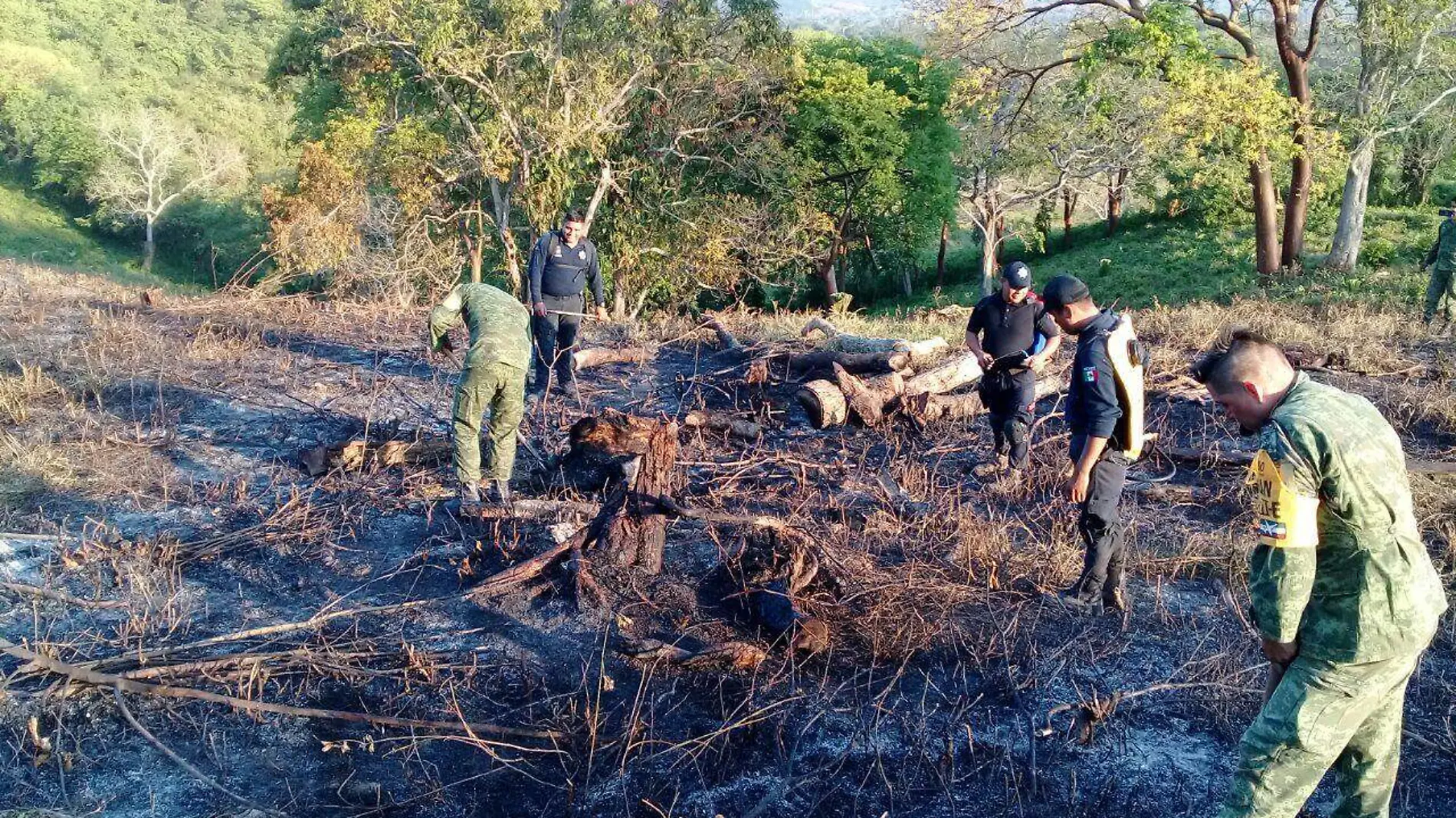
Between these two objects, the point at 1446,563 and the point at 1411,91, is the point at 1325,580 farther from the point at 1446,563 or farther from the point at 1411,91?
the point at 1411,91

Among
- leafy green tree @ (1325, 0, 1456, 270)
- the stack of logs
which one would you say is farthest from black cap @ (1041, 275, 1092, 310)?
leafy green tree @ (1325, 0, 1456, 270)

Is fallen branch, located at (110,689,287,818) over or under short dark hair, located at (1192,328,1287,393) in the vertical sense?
under

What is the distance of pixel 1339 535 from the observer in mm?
2600

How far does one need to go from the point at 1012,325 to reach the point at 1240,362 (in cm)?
318

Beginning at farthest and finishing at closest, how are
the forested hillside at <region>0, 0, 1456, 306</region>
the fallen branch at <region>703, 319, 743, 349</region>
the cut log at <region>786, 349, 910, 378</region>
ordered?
1. the forested hillside at <region>0, 0, 1456, 306</region>
2. the fallen branch at <region>703, 319, 743, 349</region>
3. the cut log at <region>786, 349, 910, 378</region>

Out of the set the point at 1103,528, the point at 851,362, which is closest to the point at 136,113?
the point at 851,362

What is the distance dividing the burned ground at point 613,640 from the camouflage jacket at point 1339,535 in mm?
1093

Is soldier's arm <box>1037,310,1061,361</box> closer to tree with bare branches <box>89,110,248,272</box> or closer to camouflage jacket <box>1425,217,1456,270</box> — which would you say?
camouflage jacket <box>1425,217,1456,270</box>

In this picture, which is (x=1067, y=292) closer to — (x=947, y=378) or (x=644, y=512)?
(x=644, y=512)

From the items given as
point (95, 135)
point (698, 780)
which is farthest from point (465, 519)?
point (95, 135)

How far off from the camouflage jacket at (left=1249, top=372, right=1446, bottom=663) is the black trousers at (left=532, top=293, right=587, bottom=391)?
220 inches

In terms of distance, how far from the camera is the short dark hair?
2.62 metres

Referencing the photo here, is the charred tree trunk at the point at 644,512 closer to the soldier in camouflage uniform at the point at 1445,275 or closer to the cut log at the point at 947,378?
the cut log at the point at 947,378

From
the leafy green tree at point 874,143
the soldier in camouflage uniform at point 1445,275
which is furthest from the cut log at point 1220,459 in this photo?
the leafy green tree at point 874,143
